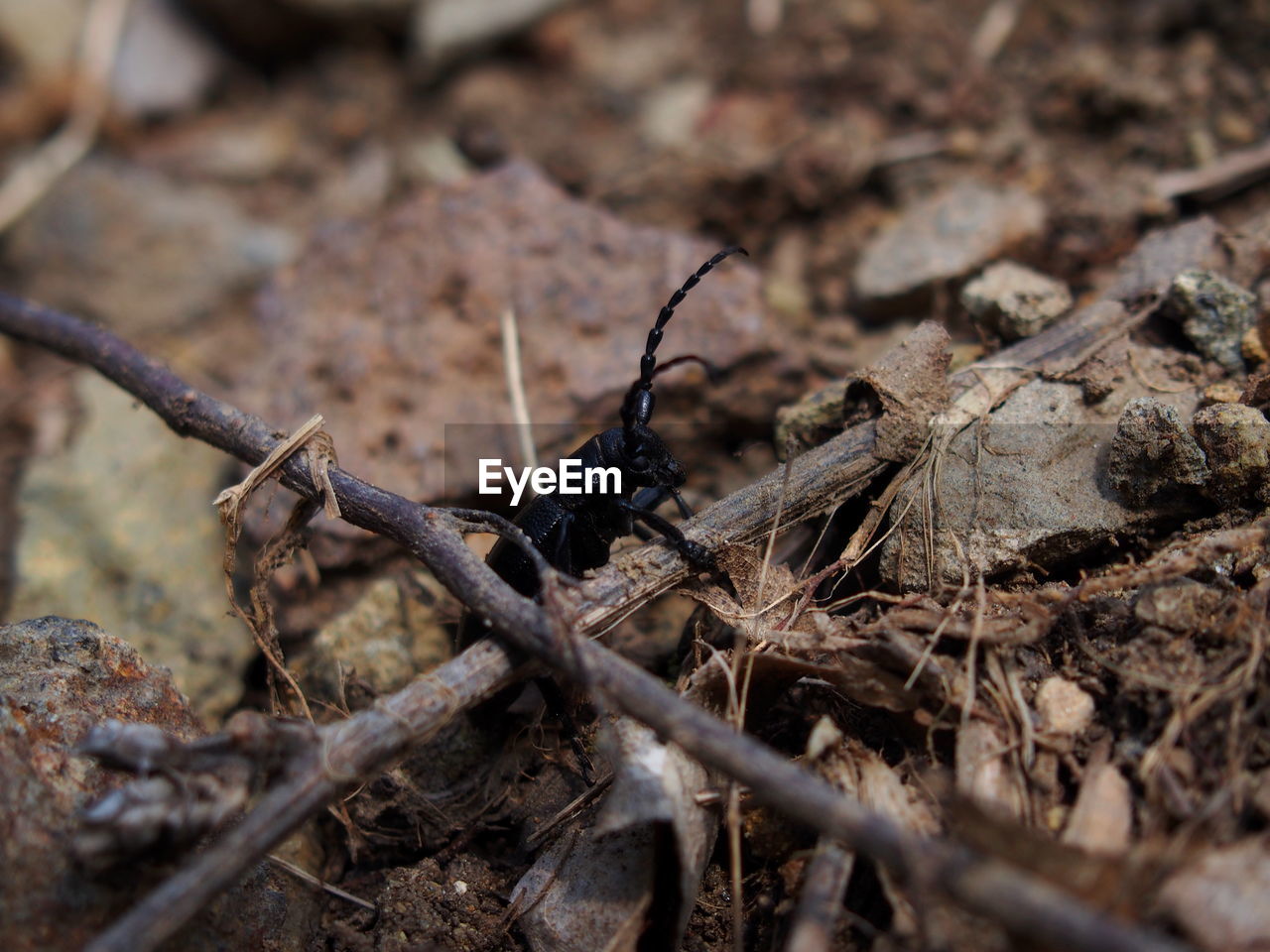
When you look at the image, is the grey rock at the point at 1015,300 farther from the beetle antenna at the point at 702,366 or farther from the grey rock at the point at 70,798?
the grey rock at the point at 70,798

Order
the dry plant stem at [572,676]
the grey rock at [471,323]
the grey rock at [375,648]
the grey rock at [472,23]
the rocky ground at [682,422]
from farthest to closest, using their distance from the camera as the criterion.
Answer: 1. the grey rock at [472,23]
2. the grey rock at [471,323]
3. the grey rock at [375,648]
4. the rocky ground at [682,422]
5. the dry plant stem at [572,676]

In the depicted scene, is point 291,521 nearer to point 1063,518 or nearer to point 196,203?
point 1063,518

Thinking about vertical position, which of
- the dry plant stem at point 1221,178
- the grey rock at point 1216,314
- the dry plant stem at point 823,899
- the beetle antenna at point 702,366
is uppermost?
the dry plant stem at point 1221,178

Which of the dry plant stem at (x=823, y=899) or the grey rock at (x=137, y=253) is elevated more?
the grey rock at (x=137, y=253)

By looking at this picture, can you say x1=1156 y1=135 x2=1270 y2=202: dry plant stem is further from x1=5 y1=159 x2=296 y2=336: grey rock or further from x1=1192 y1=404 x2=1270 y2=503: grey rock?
x1=5 y1=159 x2=296 y2=336: grey rock

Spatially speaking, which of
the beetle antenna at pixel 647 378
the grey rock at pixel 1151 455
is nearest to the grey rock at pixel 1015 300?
the grey rock at pixel 1151 455

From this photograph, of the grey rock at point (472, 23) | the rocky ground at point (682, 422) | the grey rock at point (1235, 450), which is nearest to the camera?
the rocky ground at point (682, 422)
